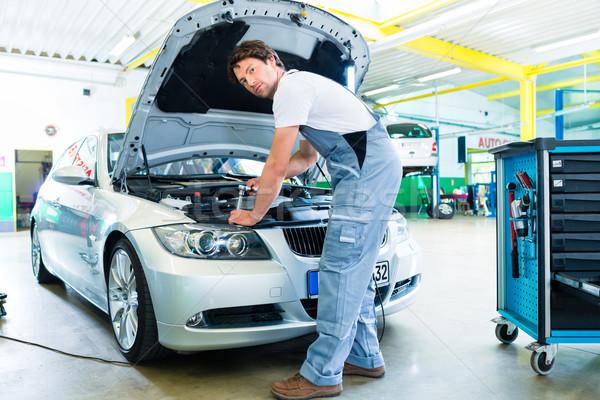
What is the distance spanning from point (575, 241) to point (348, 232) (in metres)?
1.04

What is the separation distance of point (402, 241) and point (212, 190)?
3.56 feet

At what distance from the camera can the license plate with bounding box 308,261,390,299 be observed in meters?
1.91

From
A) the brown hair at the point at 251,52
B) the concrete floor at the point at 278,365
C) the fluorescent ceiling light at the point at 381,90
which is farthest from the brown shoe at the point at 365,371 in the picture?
the fluorescent ceiling light at the point at 381,90

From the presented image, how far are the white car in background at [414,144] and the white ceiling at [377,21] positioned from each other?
5.22 ft

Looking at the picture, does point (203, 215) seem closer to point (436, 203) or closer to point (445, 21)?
point (445, 21)

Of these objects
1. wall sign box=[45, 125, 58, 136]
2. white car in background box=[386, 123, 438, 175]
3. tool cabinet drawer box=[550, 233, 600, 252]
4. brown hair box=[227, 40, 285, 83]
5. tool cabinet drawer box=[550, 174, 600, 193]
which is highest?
wall sign box=[45, 125, 58, 136]

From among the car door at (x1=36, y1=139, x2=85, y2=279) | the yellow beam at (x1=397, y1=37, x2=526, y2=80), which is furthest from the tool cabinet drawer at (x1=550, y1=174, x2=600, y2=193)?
the yellow beam at (x1=397, y1=37, x2=526, y2=80)

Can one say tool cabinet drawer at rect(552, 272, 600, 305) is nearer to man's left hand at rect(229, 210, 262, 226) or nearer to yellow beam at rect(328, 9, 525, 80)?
man's left hand at rect(229, 210, 262, 226)

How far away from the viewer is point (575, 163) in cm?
199

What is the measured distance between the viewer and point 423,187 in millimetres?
15430

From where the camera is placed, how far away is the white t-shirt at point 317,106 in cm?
169

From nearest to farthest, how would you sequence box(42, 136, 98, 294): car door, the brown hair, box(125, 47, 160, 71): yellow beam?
the brown hair, box(42, 136, 98, 294): car door, box(125, 47, 160, 71): yellow beam

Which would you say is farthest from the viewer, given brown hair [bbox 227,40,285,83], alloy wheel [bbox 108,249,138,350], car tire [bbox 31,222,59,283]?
car tire [bbox 31,222,59,283]

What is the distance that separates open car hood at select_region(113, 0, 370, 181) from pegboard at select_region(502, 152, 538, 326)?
984mm
